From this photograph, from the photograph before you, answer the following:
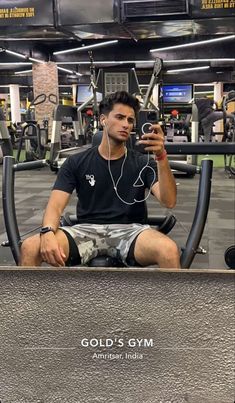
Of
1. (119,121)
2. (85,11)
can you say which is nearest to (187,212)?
(85,11)

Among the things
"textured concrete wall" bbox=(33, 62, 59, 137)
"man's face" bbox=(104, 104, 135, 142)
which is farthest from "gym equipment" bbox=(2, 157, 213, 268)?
"textured concrete wall" bbox=(33, 62, 59, 137)

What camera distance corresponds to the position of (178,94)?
10.5 metres

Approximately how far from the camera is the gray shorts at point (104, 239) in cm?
171

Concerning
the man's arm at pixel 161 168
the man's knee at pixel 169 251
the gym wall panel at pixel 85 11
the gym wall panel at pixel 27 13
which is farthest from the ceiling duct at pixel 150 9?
the man's knee at pixel 169 251

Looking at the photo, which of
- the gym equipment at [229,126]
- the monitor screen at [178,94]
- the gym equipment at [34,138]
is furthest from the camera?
the monitor screen at [178,94]

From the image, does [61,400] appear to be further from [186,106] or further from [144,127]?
[186,106]

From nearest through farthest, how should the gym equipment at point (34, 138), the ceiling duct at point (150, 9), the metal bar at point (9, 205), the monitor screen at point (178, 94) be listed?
the metal bar at point (9, 205) → the ceiling duct at point (150, 9) → the gym equipment at point (34, 138) → the monitor screen at point (178, 94)

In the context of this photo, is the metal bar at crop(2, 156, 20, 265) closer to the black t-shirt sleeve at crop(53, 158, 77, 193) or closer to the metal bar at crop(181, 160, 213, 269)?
the black t-shirt sleeve at crop(53, 158, 77, 193)

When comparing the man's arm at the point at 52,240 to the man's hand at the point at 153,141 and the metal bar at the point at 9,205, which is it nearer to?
the metal bar at the point at 9,205

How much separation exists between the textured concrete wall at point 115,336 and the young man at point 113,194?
0.60 metres

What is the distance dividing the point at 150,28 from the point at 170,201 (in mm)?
4156

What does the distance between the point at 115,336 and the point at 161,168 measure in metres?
0.81

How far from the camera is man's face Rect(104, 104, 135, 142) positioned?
184 cm

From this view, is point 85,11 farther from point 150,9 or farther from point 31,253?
point 31,253
